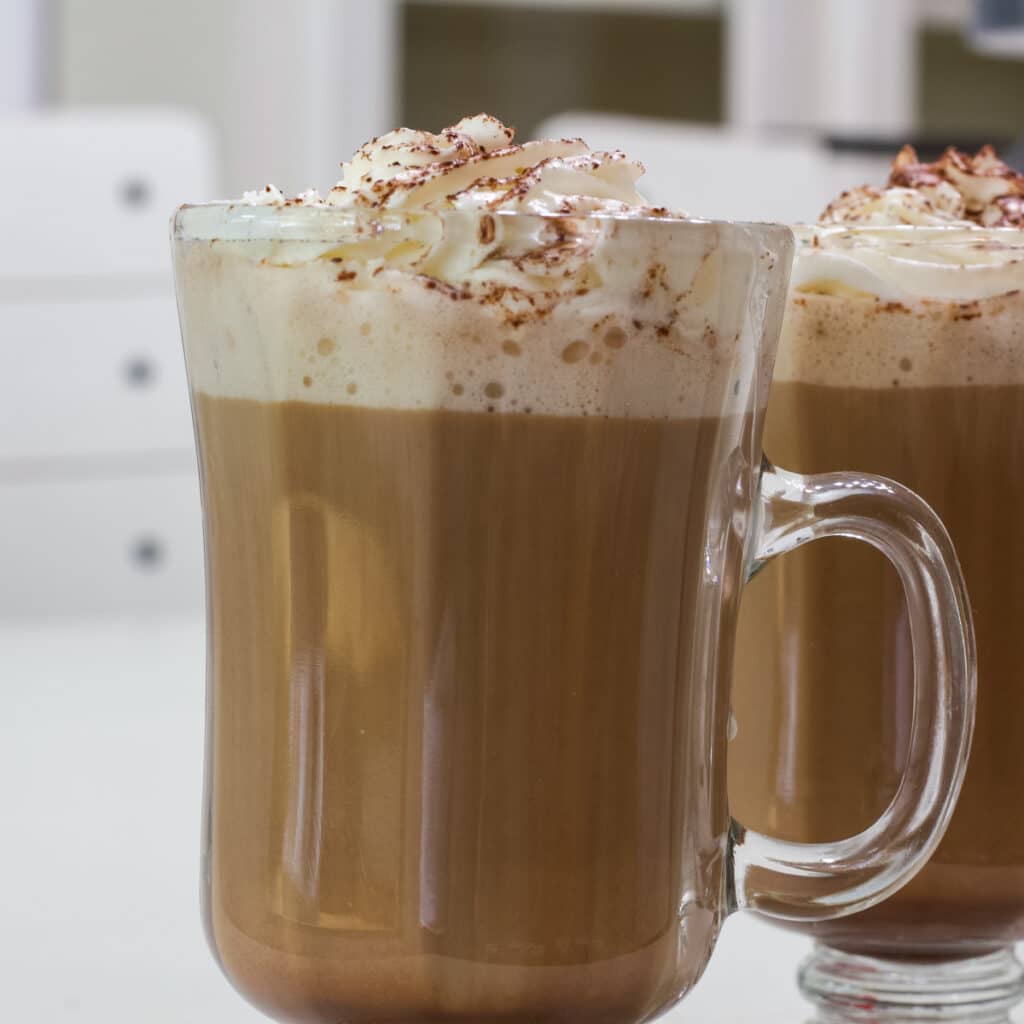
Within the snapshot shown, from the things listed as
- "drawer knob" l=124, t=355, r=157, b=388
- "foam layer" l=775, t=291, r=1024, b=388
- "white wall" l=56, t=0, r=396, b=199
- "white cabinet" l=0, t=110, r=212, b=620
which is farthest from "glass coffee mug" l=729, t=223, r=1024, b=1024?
"white wall" l=56, t=0, r=396, b=199

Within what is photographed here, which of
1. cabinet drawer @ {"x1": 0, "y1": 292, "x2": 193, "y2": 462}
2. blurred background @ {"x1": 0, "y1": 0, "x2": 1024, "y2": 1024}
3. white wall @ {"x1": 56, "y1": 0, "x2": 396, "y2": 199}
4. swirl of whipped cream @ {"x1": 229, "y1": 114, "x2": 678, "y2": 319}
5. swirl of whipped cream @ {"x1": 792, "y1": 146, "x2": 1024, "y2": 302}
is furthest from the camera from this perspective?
white wall @ {"x1": 56, "y1": 0, "x2": 396, "y2": 199}

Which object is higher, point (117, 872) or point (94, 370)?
point (117, 872)

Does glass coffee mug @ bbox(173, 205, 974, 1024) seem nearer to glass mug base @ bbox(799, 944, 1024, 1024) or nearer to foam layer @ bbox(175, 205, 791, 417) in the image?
foam layer @ bbox(175, 205, 791, 417)

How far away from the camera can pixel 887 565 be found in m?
0.66

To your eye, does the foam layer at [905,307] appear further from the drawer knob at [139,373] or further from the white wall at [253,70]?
the white wall at [253,70]

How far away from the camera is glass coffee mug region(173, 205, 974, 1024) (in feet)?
1.73

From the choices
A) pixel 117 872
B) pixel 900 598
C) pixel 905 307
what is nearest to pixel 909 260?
pixel 905 307

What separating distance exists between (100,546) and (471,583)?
7.16ft

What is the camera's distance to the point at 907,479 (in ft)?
2.15

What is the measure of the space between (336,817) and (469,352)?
0.15 metres

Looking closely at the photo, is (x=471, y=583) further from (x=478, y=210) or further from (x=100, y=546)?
(x=100, y=546)

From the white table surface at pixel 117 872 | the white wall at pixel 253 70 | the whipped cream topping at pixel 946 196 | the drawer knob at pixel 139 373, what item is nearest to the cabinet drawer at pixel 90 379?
the drawer knob at pixel 139 373

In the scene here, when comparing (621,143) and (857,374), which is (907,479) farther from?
(621,143)

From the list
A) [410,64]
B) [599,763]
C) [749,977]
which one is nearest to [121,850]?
[749,977]
